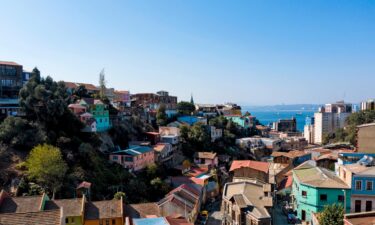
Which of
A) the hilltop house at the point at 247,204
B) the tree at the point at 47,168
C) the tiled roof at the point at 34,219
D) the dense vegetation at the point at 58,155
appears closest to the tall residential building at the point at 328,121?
the hilltop house at the point at 247,204

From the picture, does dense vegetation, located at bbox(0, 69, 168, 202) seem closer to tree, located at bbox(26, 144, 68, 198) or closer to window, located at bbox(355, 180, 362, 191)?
tree, located at bbox(26, 144, 68, 198)

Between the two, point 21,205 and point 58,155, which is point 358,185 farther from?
point 58,155

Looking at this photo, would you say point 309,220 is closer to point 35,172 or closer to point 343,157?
point 343,157

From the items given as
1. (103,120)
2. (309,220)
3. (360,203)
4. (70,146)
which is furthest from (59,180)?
(360,203)

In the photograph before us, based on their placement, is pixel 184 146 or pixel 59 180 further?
pixel 184 146

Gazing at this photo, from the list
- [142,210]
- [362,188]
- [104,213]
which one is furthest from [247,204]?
[104,213]

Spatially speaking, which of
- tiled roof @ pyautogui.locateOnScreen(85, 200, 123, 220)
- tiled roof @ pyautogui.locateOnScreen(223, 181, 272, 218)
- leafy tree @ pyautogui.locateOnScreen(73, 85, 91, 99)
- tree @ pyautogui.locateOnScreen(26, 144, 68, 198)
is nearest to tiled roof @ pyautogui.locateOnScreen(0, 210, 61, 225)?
tiled roof @ pyautogui.locateOnScreen(85, 200, 123, 220)
